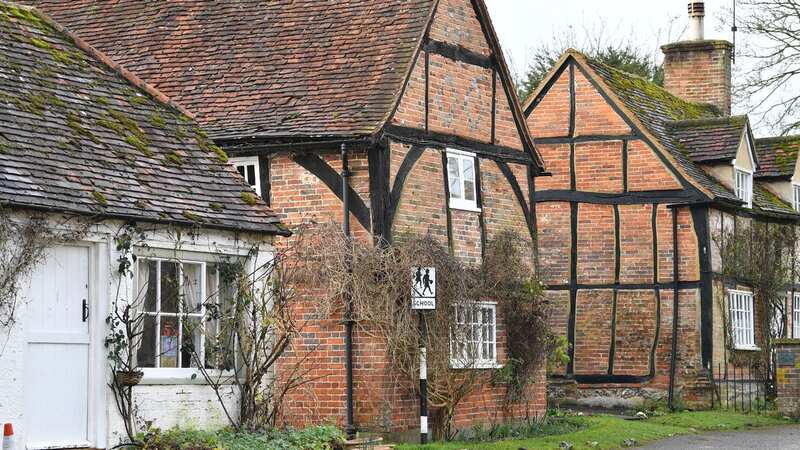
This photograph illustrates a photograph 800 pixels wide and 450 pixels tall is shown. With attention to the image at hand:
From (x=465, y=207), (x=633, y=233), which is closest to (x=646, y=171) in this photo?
(x=633, y=233)

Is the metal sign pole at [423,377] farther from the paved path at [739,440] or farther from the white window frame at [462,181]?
the paved path at [739,440]

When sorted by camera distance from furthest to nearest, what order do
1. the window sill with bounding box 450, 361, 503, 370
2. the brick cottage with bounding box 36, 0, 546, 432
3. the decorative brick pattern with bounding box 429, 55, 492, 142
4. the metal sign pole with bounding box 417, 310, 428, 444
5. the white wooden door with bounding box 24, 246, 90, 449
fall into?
1. the decorative brick pattern with bounding box 429, 55, 492, 142
2. the window sill with bounding box 450, 361, 503, 370
3. the brick cottage with bounding box 36, 0, 546, 432
4. the metal sign pole with bounding box 417, 310, 428, 444
5. the white wooden door with bounding box 24, 246, 90, 449

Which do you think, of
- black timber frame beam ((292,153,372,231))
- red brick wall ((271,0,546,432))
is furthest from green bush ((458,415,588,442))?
black timber frame beam ((292,153,372,231))

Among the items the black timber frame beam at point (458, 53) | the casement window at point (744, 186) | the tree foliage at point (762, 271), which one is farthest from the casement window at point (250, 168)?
the casement window at point (744, 186)

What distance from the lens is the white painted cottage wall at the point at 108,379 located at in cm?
1341

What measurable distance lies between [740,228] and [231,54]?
12491 mm

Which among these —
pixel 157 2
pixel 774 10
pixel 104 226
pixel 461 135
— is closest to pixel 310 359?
pixel 461 135

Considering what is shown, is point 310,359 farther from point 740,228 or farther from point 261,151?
point 740,228

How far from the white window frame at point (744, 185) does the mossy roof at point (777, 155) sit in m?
1.92

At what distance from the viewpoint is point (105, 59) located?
1791 centimetres

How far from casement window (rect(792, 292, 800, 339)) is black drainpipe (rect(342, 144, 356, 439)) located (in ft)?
49.7

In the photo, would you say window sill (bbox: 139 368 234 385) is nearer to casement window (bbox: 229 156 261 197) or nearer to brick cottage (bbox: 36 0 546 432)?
brick cottage (bbox: 36 0 546 432)

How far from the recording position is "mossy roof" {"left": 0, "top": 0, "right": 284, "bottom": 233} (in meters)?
14.3

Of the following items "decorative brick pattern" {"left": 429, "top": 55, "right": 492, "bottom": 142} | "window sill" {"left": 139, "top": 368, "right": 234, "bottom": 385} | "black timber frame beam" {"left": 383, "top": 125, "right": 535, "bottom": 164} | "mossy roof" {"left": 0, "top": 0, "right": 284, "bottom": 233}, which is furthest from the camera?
"decorative brick pattern" {"left": 429, "top": 55, "right": 492, "bottom": 142}
